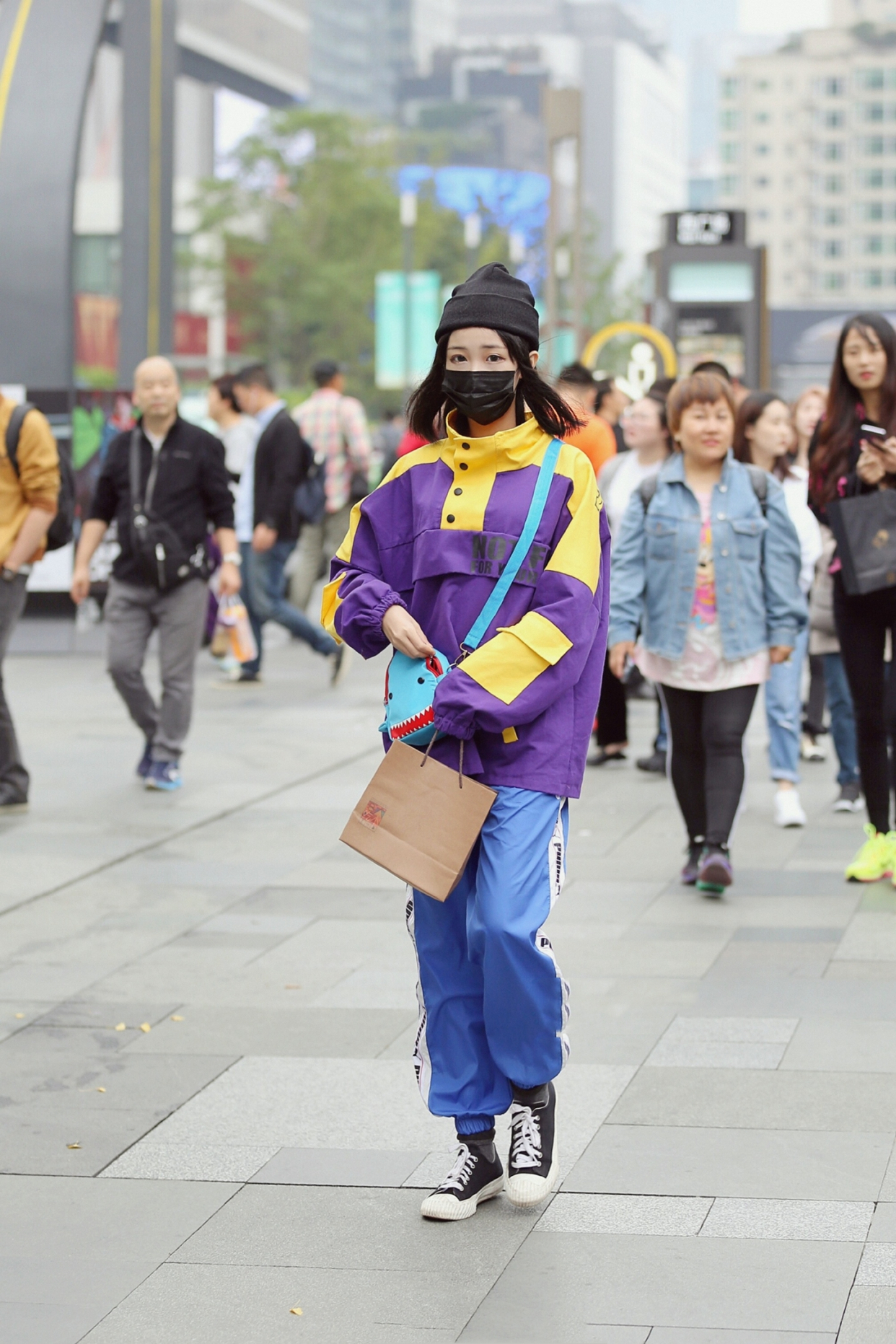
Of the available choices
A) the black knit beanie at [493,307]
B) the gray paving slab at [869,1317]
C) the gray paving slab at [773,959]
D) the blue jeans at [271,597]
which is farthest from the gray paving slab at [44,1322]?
the blue jeans at [271,597]

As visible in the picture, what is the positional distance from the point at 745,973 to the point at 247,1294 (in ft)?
8.45

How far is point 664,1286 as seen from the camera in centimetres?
337

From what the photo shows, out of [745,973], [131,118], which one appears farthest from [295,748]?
[131,118]

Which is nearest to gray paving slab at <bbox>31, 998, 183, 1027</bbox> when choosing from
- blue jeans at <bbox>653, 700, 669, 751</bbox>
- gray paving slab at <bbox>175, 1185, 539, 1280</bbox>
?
gray paving slab at <bbox>175, 1185, 539, 1280</bbox>

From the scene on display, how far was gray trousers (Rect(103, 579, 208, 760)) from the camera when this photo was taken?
865 centimetres

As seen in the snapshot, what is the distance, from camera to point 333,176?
2554 inches

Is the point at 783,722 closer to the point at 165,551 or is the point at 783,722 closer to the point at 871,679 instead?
the point at 871,679

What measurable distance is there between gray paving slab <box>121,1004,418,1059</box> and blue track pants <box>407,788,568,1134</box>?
1020 mm

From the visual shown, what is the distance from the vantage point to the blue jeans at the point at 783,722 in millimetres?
8141

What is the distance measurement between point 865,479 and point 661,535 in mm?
695

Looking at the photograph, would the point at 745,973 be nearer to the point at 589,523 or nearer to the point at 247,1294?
the point at 589,523

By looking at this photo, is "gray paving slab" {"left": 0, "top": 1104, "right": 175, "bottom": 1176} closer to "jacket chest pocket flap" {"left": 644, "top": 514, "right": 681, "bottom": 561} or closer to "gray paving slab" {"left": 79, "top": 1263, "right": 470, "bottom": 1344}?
"gray paving slab" {"left": 79, "top": 1263, "right": 470, "bottom": 1344}

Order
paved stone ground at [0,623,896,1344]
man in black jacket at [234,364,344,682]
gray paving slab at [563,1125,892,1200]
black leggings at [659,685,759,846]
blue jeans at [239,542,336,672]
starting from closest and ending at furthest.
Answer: paved stone ground at [0,623,896,1344] → gray paving slab at [563,1125,892,1200] → black leggings at [659,685,759,846] → man in black jacket at [234,364,344,682] → blue jeans at [239,542,336,672]

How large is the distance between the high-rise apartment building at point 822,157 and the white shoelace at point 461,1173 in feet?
551
